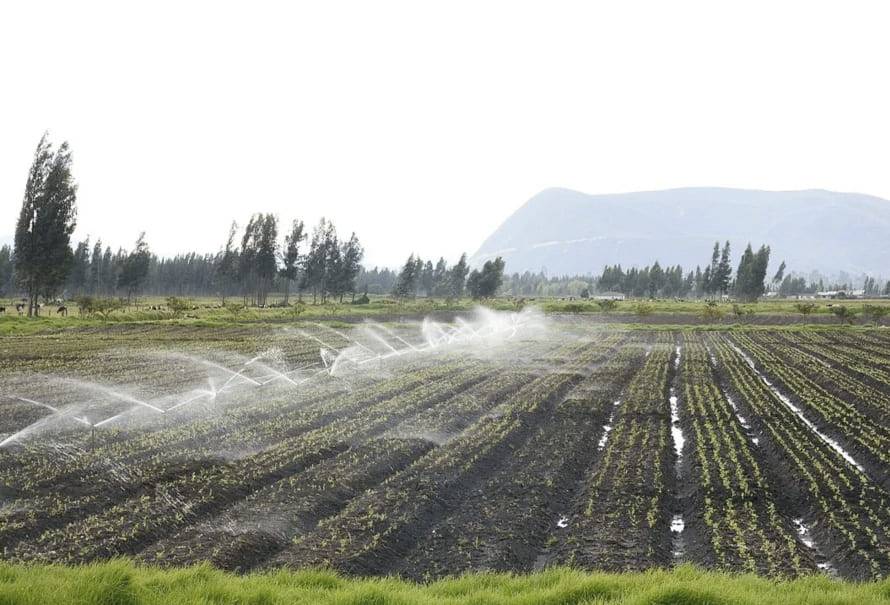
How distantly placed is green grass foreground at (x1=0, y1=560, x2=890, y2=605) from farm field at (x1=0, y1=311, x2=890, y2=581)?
126 cm

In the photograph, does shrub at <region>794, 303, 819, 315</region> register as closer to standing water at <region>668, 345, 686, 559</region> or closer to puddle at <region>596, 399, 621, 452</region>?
standing water at <region>668, 345, 686, 559</region>

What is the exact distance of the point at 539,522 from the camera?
10.9 metres

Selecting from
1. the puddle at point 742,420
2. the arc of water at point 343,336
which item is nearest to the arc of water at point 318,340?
the arc of water at point 343,336

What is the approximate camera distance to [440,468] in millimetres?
13695

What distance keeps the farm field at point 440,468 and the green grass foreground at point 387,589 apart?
1265 millimetres

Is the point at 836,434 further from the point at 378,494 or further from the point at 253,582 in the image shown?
the point at 253,582

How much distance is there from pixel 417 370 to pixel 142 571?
71.9 feet

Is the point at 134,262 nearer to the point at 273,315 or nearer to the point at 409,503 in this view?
the point at 273,315

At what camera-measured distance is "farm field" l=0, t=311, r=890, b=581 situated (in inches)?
370

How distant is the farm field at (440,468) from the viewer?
9398 millimetres

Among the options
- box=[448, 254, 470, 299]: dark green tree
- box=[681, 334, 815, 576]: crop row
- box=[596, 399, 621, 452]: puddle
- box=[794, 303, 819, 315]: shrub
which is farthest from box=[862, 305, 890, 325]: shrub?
box=[448, 254, 470, 299]: dark green tree

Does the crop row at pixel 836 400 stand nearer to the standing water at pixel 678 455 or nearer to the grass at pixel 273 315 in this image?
the standing water at pixel 678 455

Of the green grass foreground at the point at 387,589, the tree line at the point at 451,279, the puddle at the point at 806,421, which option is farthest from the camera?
the tree line at the point at 451,279

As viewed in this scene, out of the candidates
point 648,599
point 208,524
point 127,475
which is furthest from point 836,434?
point 127,475
